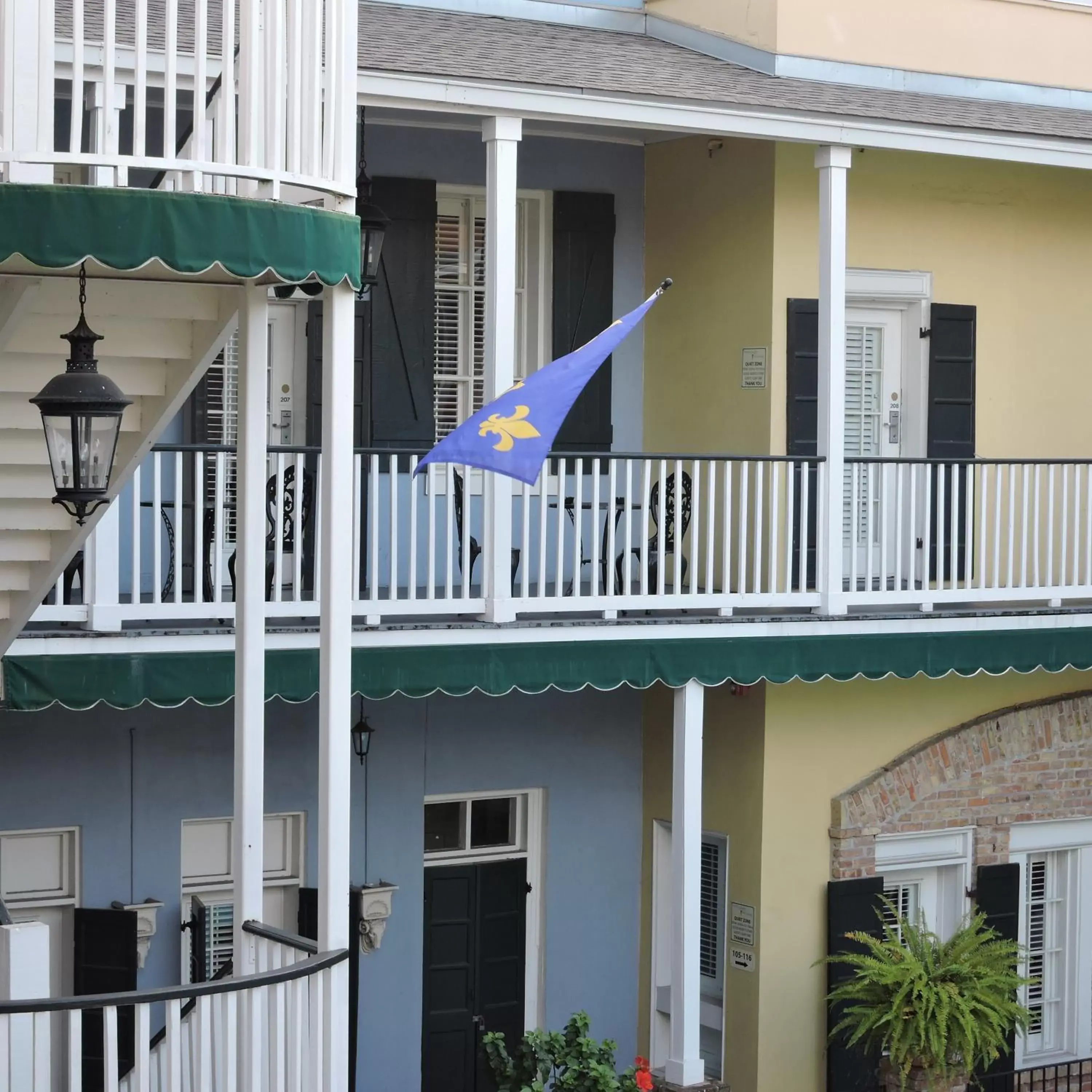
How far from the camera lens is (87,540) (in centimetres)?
941

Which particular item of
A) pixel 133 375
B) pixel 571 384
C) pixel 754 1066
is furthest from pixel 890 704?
pixel 133 375

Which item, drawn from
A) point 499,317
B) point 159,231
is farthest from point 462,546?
point 159,231

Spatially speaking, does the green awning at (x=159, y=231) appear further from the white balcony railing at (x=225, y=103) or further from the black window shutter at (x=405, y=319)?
the black window shutter at (x=405, y=319)

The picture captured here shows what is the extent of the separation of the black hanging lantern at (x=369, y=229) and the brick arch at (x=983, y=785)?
15.1 ft

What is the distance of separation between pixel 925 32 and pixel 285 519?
6132mm

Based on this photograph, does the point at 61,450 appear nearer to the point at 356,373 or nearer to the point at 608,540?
the point at 608,540

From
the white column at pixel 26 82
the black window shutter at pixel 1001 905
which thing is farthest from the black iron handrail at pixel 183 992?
the black window shutter at pixel 1001 905

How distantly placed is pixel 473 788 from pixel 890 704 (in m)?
2.74

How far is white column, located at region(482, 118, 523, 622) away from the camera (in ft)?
34.3

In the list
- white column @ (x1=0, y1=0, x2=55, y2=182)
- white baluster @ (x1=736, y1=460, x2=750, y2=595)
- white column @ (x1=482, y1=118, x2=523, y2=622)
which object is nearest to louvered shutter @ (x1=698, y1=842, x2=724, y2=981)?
white baluster @ (x1=736, y1=460, x2=750, y2=595)

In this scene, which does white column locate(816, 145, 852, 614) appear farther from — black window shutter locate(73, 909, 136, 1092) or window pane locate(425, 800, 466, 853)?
black window shutter locate(73, 909, 136, 1092)

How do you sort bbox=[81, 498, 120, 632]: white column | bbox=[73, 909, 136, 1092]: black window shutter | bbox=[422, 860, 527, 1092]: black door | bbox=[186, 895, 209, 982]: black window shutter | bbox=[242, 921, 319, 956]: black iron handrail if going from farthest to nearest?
bbox=[422, 860, 527, 1092]: black door
bbox=[186, 895, 209, 982]: black window shutter
bbox=[73, 909, 136, 1092]: black window shutter
bbox=[81, 498, 120, 632]: white column
bbox=[242, 921, 319, 956]: black iron handrail

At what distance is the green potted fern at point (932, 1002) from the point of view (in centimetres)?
1131

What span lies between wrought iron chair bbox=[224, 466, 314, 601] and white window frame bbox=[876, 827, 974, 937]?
4.28m
